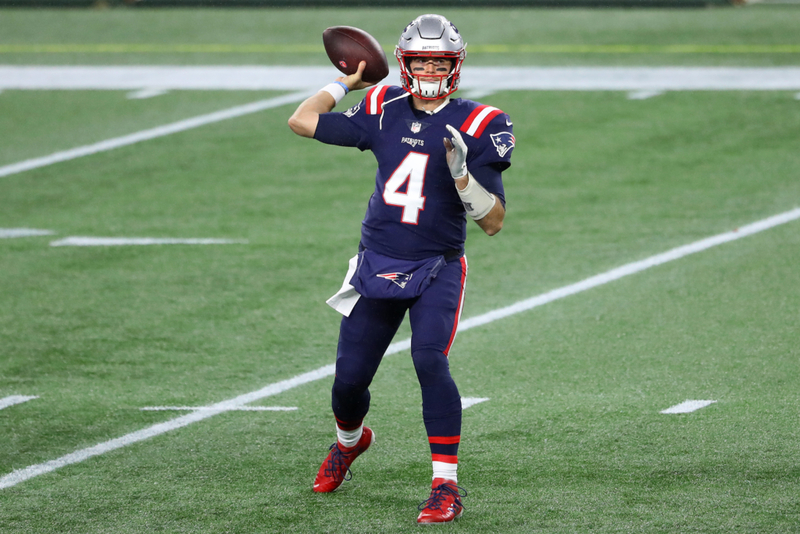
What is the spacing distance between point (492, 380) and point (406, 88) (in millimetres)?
2216

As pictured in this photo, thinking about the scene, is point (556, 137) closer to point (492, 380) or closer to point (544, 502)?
point (492, 380)

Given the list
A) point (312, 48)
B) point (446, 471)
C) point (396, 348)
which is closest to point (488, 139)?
point (446, 471)

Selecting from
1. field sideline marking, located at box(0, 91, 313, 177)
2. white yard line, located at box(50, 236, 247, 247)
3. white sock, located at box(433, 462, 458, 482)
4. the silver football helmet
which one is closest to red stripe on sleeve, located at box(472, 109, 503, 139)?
the silver football helmet

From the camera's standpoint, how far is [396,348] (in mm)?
7250

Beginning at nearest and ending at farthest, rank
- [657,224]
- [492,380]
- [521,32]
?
[492,380] < [657,224] < [521,32]

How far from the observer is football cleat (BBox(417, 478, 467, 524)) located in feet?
15.0

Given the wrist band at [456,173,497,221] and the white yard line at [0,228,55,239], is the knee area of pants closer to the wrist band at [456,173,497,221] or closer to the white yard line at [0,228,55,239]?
the wrist band at [456,173,497,221]

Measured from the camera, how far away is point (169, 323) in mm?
7746

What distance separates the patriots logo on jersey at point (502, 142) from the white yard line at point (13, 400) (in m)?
3.14

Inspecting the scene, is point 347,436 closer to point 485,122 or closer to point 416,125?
point 416,125

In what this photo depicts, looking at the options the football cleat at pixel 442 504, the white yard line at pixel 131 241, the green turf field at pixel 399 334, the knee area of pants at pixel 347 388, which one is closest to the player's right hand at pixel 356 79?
the knee area of pants at pixel 347 388

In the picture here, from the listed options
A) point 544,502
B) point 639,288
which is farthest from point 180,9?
point 544,502

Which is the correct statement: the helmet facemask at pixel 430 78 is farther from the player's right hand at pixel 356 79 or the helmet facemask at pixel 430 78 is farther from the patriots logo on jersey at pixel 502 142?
the player's right hand at pixel 356 79

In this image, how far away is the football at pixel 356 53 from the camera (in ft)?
17.8
